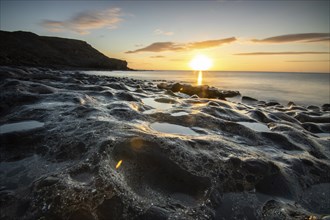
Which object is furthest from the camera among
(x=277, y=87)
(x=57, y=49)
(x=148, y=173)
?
(x=57, y=49)

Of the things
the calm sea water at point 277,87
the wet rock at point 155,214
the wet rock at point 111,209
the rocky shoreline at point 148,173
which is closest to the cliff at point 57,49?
the calm sea water at point 277,87

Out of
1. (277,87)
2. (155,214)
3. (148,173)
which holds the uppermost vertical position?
(277,87)

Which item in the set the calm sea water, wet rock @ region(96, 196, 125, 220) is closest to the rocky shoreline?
wet rock @ region(96, 196, 125, 220)

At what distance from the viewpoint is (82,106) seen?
502 cm

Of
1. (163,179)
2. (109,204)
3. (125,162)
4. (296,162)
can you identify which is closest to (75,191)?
(109,204)

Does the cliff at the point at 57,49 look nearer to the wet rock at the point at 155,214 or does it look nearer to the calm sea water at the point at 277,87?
the calm sea water at the point at 277,87

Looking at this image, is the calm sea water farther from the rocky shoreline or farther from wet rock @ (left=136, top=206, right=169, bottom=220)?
wet rock @ (left=136, top=206, right=169, bottom=220)

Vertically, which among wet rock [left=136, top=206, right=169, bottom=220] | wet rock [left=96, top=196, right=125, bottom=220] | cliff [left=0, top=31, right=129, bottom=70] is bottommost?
wet rock [left=136, top=206, right=169, bottom=220]

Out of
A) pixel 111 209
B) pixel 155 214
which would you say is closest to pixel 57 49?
pixel 111 209

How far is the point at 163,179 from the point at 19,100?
5.07 m

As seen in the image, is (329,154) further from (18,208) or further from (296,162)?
(18,208)

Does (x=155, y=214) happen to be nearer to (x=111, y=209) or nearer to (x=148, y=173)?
(x=111, y=209)

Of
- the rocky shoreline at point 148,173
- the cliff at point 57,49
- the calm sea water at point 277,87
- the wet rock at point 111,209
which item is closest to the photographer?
the wet rock at point 111,209

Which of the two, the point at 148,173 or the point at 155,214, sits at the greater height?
the point at 148,173
